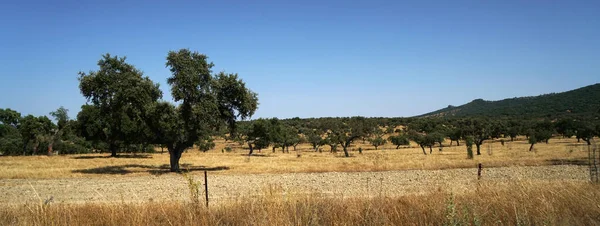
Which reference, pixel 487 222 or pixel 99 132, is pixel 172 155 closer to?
pixel 487 222

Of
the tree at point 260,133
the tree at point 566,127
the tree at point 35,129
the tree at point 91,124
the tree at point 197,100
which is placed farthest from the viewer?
the tree at point 566,127

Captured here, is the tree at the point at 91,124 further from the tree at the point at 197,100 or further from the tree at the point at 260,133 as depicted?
the tree at the point at 197,100

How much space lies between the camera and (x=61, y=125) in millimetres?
61750

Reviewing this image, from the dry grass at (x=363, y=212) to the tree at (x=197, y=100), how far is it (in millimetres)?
19452

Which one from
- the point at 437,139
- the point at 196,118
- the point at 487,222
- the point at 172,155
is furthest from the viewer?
the point at 437,139

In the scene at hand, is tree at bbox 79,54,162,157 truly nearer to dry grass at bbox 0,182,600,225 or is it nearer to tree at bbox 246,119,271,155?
dry grass at bbox 0,182,600,225

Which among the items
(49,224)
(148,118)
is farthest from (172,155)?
(49,224)

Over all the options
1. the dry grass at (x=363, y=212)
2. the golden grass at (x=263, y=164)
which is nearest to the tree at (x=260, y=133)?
the golden grass at (x=263, y=164)

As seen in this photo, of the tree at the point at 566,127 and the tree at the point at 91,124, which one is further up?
the tree at the point at 91,124

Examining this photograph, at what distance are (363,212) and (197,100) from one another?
22.9 meters

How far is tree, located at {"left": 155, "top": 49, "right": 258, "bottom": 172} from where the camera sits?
27359 millimetres

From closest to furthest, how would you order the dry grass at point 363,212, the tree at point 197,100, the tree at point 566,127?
the dry grass at point 363,212 → the tree at point 197,100 → the tree at point 566,127

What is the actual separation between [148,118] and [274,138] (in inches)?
1465

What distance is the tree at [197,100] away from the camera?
27.4 metres
